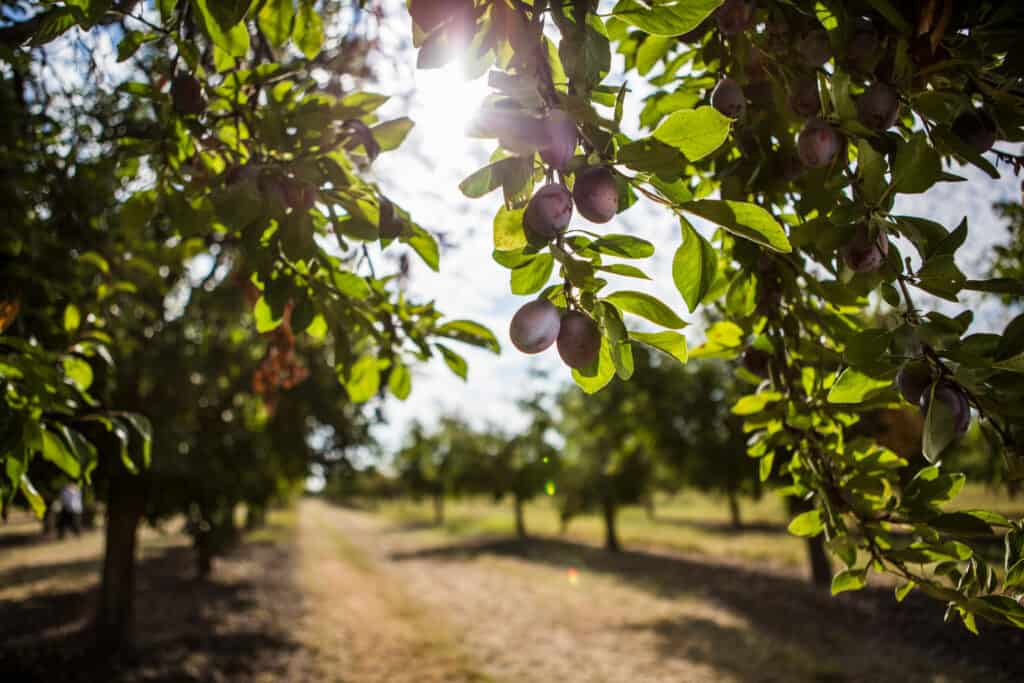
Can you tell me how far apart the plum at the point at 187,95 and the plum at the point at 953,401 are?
5.33 ft

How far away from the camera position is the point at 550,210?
2.66ft

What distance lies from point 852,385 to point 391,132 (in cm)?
111

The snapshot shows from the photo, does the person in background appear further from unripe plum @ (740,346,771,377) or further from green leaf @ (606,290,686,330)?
green leaf @ (606,290,686,330)

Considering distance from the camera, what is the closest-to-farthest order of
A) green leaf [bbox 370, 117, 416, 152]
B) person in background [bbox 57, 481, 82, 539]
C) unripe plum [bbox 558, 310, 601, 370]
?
unripe plum [bbox 558, 310, 601, 370] → green leaf [bbox 370, 117, 416, 152] → person in background [bbox 57, 481, 82, 539]

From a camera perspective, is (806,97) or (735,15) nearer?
(735,15)

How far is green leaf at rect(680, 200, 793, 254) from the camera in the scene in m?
0.80

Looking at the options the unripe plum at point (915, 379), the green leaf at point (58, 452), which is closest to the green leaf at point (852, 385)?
the unripe plum at point (915, 379)

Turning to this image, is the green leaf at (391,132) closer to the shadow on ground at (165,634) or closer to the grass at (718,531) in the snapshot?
the grass at (718,531)

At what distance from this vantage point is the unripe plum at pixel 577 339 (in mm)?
899

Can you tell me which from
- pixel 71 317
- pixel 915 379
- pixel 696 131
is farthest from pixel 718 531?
pixel 696 131

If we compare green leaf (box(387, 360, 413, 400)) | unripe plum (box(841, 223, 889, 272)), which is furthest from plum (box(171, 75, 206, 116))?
unripe plum (box(841, 223, 889, 272))

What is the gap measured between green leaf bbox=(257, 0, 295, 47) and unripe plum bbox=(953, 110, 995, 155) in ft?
4.76

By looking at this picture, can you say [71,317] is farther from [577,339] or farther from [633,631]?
[633,631]

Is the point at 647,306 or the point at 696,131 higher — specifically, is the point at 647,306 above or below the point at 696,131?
below
